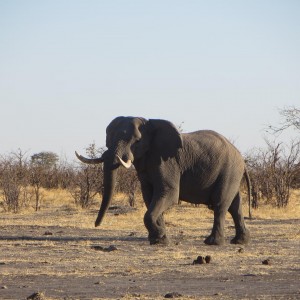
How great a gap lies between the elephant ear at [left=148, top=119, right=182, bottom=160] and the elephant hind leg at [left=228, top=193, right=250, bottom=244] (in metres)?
1.67

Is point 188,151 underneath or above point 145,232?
above

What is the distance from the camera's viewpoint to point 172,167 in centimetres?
1803

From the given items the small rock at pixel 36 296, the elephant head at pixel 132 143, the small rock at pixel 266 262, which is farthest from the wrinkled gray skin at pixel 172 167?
the small rock at pixel 36 296

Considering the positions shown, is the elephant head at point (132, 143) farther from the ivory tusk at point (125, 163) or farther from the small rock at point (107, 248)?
the small rock at point (107, 248)

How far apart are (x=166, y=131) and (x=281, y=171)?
1477cm

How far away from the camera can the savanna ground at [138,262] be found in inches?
437

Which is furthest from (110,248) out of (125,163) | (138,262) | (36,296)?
(36,296)

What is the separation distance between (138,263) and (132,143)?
3.98 meters

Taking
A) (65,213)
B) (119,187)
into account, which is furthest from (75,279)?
(119,187)

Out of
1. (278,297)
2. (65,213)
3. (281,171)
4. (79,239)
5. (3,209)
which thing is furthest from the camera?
(281,171)

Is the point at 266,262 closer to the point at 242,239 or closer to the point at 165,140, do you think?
the point at 242,239

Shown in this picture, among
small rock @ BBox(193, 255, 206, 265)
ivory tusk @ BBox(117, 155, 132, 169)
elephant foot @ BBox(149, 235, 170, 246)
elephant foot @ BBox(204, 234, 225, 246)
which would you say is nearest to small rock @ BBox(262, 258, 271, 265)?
small rock @ BBox(193, 255, 206, 265)

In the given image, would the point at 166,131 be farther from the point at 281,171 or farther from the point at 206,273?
the point at 281,171

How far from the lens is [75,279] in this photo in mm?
12195
